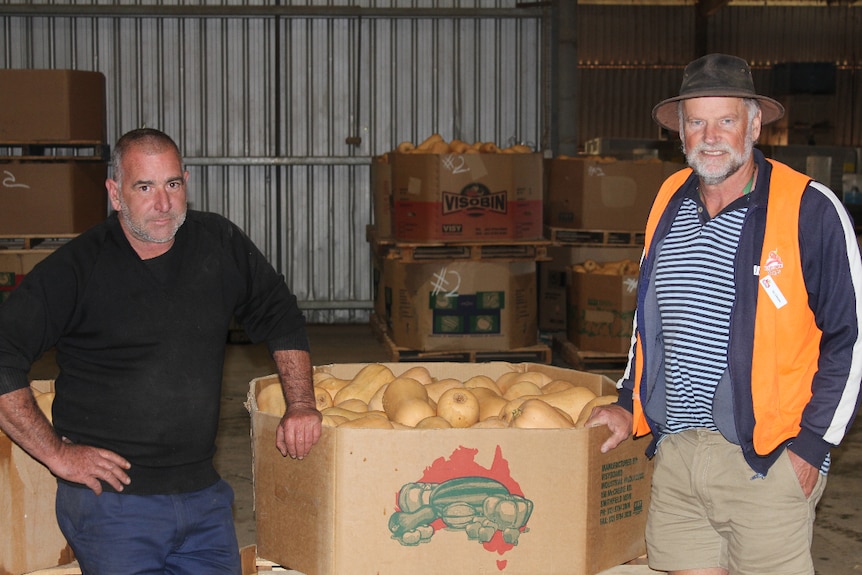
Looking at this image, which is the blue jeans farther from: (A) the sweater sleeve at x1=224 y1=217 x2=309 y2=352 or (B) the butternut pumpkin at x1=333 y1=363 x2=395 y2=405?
(B) the butternut pumpkin at x1=333 y1=363 x2=395 y2=405

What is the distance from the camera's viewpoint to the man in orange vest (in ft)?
Result: 8.30

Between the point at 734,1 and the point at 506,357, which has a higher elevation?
the point at 734,1

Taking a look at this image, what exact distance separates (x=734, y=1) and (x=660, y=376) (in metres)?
18.3

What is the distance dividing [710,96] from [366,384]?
1854 mm

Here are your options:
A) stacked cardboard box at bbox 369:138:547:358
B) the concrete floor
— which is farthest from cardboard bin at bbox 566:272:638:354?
the concrete floor

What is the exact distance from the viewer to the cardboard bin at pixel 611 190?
344 inches

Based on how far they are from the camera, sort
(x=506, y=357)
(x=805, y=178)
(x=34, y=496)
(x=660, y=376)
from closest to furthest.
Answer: (x=805, y=178)
(x=660, y=376)
(x=34, y=496)
(x=506, y=357)

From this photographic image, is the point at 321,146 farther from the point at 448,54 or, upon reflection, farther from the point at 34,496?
the point at 34,496

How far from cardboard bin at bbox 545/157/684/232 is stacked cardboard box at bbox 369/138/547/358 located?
64 cm

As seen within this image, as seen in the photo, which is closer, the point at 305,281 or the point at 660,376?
the point at 660,376

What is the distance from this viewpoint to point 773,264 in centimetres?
255

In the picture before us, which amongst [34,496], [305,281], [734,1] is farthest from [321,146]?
[734,1]

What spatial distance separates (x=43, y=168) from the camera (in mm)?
8828

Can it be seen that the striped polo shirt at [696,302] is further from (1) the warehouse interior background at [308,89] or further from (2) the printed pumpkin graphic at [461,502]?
(1) the warehouse interior background at [308,89]
